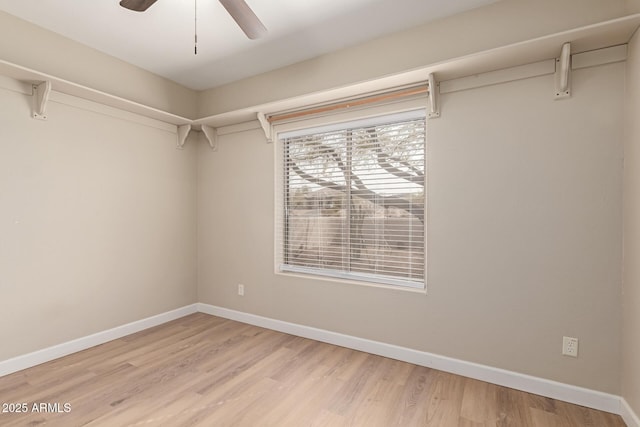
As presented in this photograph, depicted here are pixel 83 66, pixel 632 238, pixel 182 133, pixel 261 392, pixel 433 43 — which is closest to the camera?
pixel 632 238

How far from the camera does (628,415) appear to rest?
1.71 m

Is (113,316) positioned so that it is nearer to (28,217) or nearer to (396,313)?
(28,217)

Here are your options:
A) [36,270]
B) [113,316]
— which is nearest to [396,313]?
[113,316]

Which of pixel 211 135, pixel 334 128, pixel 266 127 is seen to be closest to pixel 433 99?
pixel 334 128

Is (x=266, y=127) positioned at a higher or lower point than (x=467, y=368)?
higher

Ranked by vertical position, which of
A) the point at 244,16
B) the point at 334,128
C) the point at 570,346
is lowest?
the point at 570,346

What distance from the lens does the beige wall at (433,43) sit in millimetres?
1928

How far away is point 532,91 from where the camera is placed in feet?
6.68

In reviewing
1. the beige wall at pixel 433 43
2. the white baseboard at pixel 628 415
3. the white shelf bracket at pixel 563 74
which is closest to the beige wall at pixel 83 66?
the beige wall at pixel 433 43

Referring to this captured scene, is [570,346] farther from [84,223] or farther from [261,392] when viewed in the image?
[84,223]

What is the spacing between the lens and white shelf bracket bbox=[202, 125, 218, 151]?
11.2ft

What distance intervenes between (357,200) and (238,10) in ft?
5.44

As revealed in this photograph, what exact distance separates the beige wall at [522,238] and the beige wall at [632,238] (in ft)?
0.18

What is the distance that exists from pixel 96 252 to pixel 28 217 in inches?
22.4
